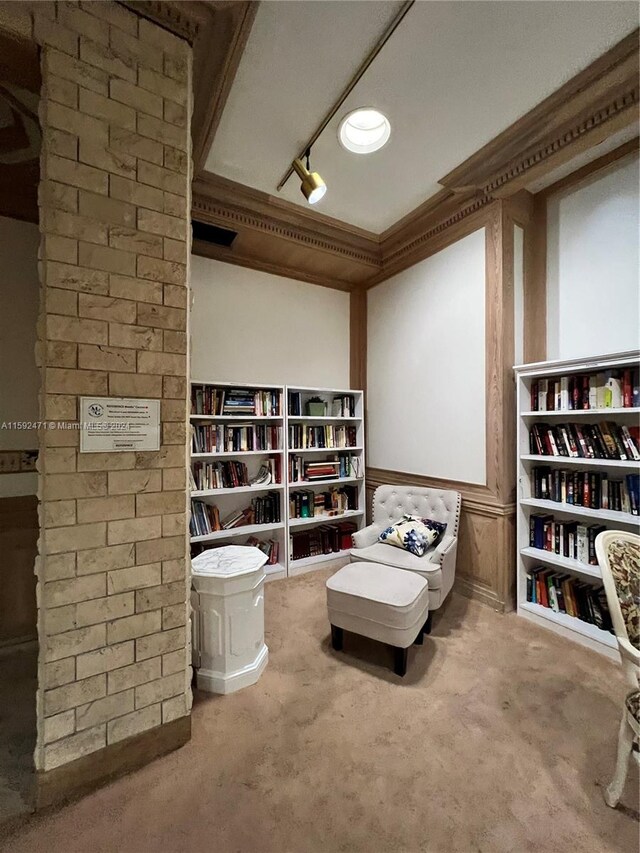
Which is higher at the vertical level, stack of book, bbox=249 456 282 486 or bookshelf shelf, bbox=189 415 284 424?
bookshelf shelf, bbox=189 415 284 424

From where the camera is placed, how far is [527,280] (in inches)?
108

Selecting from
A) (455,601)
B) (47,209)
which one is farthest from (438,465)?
(47,209)

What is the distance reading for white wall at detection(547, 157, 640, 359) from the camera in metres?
2.27

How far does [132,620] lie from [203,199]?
283cm

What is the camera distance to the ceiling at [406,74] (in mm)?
1583

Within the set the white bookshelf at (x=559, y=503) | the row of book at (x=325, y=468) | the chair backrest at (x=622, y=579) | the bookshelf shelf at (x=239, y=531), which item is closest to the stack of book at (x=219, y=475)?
the bookshelf shelf at (x=239, y=531)

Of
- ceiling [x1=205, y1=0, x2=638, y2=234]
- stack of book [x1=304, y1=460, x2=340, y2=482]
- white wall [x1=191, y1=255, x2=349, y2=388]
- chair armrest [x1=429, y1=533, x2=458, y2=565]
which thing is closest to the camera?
ceiling [x1=205, y1=0, x2=638, y2=234]

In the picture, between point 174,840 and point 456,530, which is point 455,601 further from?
point 174,840

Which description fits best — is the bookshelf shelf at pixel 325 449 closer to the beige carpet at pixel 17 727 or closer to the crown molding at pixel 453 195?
the crown molding at pixel 453 195

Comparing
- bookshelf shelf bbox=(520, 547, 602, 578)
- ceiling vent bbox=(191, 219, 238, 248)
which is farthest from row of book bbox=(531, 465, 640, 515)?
ceiling vent bbox=(191, 219, 238, 248)

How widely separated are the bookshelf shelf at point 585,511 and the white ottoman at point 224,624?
1902 mm

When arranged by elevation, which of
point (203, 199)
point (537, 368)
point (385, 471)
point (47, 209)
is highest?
point (203, 199)

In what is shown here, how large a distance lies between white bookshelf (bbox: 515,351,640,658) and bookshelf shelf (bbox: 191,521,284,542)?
196cm

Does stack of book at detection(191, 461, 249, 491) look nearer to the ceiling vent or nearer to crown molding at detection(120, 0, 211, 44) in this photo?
the ceiling vent
